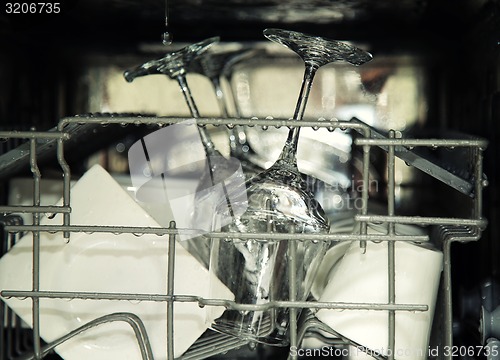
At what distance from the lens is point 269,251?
1.71 feet

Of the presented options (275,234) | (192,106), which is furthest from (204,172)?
(275,234)

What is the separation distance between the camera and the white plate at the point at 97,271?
54 centimetres

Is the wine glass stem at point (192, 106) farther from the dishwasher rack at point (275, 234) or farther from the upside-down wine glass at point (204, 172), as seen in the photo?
the dishwasher rack at point (275, 234)

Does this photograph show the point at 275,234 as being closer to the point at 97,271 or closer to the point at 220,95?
the point at 97,271

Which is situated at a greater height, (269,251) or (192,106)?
(192,106)

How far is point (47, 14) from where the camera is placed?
0.73m

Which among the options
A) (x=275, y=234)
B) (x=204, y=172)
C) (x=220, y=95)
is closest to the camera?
(x=275, y=234)

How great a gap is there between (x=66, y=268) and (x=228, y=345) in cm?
14

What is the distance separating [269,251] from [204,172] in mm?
148

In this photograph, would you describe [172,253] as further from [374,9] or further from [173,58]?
[374,9]

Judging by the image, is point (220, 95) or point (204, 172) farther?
point (220, 95)

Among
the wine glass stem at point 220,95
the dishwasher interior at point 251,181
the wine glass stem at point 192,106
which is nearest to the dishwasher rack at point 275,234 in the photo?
the dishwasher interior at point 251,181

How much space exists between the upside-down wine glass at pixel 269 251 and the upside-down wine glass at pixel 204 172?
3 centimetres

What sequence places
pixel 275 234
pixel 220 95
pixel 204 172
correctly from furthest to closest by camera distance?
pixel 220 95
pixel 204 172
pixel 275 234
